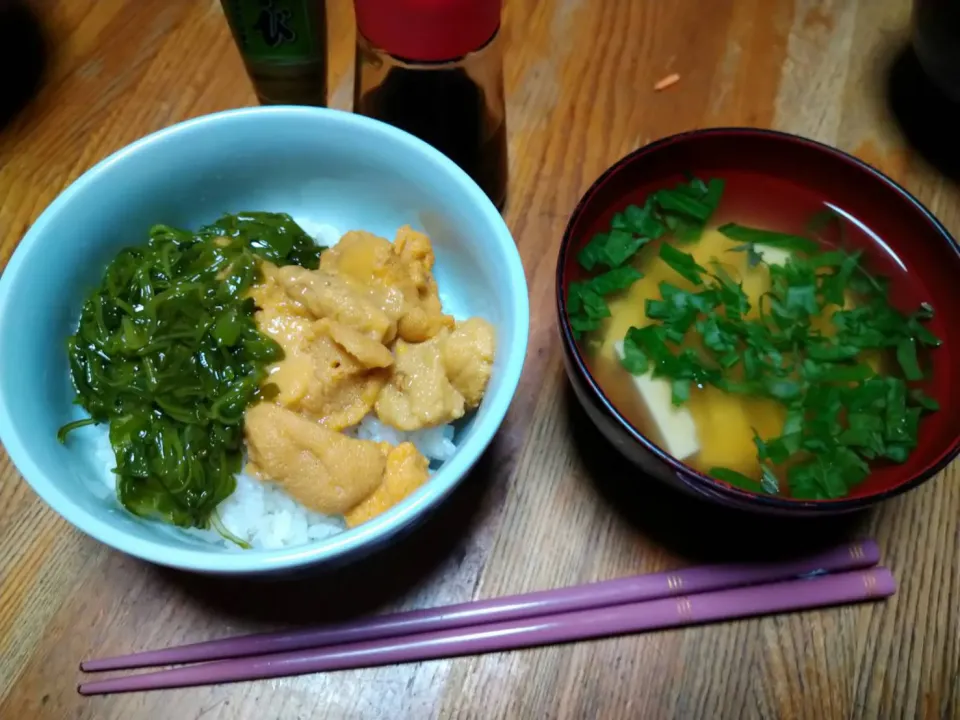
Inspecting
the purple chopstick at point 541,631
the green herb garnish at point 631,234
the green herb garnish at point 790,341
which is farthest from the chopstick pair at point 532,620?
the green herb garnish at point 631,234

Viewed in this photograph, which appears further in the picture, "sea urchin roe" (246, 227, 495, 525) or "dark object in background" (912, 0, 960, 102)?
"dark object in background" (912, 0, 960, 102)

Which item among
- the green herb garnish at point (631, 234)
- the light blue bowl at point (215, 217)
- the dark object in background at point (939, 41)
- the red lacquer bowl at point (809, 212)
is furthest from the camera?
the dark object in background at point (939, 41)

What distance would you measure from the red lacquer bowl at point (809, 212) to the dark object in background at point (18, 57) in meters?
1.18

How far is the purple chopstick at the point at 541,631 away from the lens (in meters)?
1.08

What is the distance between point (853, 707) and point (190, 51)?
1.69m

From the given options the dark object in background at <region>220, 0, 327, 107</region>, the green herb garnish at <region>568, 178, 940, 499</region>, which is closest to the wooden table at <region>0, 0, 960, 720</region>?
the green herb garnish at <region>568, 178, 940, 499</region>

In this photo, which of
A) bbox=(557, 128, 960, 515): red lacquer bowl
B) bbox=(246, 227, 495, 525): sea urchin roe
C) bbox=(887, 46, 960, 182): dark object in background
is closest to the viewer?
bbox=(246, 227, 495, 525): sea urchin roe

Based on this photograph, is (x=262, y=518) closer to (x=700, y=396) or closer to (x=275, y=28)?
(x=700, y=396)

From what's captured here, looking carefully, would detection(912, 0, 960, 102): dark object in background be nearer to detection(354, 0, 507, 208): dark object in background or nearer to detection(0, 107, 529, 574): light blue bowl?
detection(354, 0, 507, 208): dark object in background

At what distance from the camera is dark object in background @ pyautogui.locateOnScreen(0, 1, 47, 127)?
60.8 inches

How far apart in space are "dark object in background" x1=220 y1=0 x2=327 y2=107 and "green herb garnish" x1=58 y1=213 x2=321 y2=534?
0.42 metres

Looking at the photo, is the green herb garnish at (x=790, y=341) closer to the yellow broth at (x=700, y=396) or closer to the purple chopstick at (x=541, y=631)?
the yellow broth at (x=700, y=396)

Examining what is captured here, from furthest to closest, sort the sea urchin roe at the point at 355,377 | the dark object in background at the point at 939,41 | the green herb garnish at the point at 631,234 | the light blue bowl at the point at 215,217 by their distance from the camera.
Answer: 1. the dark object in background at the point at 939,41
2. the green herb garnish at the point at 631,234
3. the sea urchin roe at the point at 355,377
4. the light blue bowl at the point at 215,217

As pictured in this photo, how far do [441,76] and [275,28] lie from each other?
30 cm
